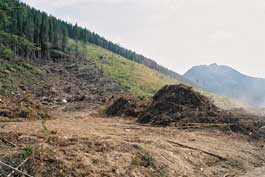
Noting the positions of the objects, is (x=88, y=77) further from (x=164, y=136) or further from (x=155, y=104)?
(x=164, y=136)

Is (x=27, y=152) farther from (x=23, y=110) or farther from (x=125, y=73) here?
(x=125, y=73)

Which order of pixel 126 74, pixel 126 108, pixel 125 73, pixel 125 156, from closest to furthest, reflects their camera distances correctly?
pixel 125 156 → pixel 126 108 → pixel 126 74 → pixel 125 73

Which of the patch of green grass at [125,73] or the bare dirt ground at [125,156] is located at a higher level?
the patch of green grass at [125,73]

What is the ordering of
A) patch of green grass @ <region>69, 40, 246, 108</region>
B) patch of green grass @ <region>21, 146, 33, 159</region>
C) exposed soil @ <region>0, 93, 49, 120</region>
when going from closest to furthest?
patch of green grass @ <region>21, 146, 33, 159</region> → exposed soil @ <region>0, 93, 49, 120</region> → patch of green grass @ <region>69, 40, 246, 108</region>

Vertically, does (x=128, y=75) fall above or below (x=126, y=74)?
below

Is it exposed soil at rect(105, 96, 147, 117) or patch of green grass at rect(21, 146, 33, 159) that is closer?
patch of green grass at rect(21, 146, 33, 159)

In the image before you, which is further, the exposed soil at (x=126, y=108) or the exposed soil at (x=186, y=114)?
the exposed soil at (x=126, y=108)

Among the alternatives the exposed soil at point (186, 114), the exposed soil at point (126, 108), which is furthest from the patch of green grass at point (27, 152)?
the exposed soil at point (126, 108)

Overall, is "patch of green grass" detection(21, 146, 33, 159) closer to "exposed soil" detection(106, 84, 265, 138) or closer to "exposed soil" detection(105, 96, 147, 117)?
"exposed soil" detection(106, 84, 265, 138)

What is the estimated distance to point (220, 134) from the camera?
17844 millimetres

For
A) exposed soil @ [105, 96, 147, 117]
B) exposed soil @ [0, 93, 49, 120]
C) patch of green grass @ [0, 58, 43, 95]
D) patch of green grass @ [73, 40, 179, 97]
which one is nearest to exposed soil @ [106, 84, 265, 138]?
exposed soil @ [105, 96, 147, 117]

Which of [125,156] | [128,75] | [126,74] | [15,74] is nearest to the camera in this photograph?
[125,156]

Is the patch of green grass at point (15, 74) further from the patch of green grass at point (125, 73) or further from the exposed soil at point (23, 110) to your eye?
the exposed soil at point (23, 110)

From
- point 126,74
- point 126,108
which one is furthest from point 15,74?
point 126,74
